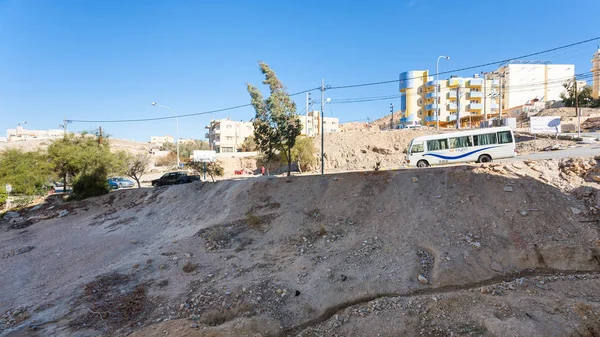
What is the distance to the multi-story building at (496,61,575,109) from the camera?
76688 mm

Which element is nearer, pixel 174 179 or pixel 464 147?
pixel 464 147

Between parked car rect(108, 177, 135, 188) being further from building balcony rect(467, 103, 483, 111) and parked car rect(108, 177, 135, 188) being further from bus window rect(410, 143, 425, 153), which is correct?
building balcony rect(467, 103, 483, 111)

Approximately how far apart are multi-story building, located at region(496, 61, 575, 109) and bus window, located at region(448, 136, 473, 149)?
69951mm

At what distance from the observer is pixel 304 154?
3934cm

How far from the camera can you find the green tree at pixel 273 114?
19984 millimetres

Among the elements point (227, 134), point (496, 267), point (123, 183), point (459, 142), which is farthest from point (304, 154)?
point (227, 134)

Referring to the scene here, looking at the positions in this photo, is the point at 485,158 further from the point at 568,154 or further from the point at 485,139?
the point at 568,154

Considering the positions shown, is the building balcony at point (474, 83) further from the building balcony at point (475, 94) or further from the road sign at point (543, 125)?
the road sign at point (543, 125)

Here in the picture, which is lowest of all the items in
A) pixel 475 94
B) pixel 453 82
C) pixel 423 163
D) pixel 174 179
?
pixel 174 179

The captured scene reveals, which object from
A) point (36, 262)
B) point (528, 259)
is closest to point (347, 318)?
point (528, 259)

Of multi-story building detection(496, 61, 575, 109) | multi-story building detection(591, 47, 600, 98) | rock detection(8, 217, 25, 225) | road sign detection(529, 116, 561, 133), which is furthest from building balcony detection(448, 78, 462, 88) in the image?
rock detection(8, 217, 25, 225)

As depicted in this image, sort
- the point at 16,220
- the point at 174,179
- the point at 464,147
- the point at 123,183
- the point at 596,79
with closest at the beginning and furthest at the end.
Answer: the point at 464,147, the point at 16,220, the point at 174,179, the point at 123,183, the point at 596,79

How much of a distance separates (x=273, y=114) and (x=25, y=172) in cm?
2325

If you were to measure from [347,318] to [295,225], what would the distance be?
642cm
